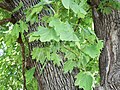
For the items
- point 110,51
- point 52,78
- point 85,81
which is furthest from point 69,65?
point 110,51

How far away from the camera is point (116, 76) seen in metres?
1.71

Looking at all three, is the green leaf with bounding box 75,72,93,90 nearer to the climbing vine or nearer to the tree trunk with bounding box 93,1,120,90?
the climbing vine

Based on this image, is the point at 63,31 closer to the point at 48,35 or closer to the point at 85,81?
the point at 48,35

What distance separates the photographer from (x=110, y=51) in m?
1.77

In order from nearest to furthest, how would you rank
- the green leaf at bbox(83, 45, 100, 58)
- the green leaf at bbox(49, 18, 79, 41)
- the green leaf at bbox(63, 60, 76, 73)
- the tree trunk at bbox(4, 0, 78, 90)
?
the green leaf at bbox(49, 18, 79, 41) → the green leaf at bbox(83, 45, 100, 58) → the green leaf at bbox(63, 60, 76, 73) → the tree trunk at bbox(4, 0, 78, 90)

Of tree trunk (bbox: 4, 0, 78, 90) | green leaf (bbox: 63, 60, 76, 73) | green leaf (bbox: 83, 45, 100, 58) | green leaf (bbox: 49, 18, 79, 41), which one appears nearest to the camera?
green leaf (bbox: 49, 18, 79, 41)

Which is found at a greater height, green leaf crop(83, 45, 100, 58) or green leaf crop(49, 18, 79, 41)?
green leaf crop(49, 18, 79, 41)

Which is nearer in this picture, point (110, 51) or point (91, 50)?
point (91, 50)

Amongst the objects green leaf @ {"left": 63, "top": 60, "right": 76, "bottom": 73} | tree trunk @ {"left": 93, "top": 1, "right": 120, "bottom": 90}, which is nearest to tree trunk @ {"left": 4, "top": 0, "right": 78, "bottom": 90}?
tree trunk @ {"left": 93, "top": 1, "right": 120, "bottom": 90}

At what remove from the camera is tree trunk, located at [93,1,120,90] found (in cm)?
173

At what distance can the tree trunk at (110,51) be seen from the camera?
173 centimetres

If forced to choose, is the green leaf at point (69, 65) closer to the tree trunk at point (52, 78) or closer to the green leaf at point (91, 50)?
the green leaf at point (91, 50)

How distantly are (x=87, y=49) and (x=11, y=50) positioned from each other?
4.71 feet

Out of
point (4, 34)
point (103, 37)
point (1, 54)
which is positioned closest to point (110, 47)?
point (103, 37)
